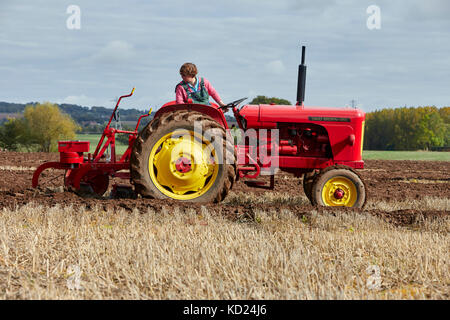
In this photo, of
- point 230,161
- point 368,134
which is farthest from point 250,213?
point 368,134

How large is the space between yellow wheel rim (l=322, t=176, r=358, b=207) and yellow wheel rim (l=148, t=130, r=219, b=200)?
164 centimetres

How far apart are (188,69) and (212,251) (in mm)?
3115

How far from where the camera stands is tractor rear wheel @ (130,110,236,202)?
633cm

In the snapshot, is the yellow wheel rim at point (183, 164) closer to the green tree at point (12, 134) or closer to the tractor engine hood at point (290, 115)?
the tractor engine hood at point (290, 115)

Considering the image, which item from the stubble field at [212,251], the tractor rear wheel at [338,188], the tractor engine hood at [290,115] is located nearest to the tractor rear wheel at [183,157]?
the stubble field at [212,251]

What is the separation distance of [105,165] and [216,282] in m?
3.74

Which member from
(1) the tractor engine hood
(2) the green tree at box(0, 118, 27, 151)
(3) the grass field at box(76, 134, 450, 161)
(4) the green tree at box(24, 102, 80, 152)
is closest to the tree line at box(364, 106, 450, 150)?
(3) the grass field at box(76, 134, 450, 161)

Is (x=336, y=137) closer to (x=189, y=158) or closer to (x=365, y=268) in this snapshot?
(x=189, y=158)

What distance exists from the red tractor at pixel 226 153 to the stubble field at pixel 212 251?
0.38m

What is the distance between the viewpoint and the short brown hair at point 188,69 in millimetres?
6527

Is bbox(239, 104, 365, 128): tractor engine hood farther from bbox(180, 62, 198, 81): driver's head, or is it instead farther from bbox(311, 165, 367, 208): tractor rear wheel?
bbox(180, 62, 198, 81): driver's head

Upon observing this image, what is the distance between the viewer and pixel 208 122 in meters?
6.38

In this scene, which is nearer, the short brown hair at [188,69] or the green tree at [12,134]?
the short brown hair at [188,69]

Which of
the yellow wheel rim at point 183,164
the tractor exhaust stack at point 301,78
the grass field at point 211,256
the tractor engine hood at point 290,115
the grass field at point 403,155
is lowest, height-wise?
the grass field at point 211,256
